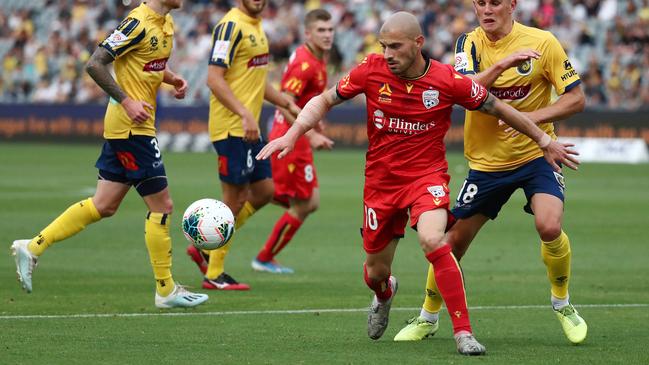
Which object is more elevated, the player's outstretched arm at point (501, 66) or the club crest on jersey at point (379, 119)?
the player's outstretched arm at point (501, 66)

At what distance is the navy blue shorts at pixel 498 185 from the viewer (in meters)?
8.69

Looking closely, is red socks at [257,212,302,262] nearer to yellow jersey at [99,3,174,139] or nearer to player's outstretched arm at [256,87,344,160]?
yellow jersey at [99,3,174,139]

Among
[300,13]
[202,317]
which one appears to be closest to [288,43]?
[300,13]

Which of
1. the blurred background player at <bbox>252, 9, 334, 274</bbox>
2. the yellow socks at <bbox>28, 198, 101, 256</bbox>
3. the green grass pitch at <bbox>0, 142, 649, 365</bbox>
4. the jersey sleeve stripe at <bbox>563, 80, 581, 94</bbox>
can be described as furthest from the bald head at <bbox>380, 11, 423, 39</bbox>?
the blurred background player at <bbox>252, 9, 334, 274</bbox>

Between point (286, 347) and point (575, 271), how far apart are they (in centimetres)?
556

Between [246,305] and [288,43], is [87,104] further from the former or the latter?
[246,305]

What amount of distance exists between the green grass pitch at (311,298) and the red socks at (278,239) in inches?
13.3

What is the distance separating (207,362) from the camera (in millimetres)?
7312

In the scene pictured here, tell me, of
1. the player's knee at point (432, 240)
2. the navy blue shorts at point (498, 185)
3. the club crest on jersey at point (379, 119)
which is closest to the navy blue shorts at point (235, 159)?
the navy blue shorts at point (498, 185)

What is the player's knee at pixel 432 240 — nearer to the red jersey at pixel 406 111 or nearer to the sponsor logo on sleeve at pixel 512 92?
the red jersey at pixel 406 111

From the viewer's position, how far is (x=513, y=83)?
8.80 metres

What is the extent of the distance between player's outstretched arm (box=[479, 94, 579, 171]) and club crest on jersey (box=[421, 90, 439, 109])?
312 mm

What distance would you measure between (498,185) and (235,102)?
10.8 ft

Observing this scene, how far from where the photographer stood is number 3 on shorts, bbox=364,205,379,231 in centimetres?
828
